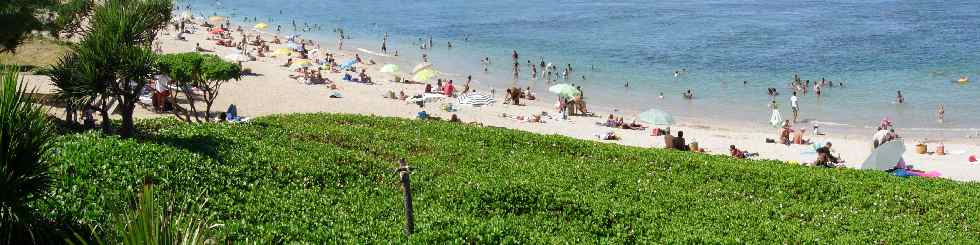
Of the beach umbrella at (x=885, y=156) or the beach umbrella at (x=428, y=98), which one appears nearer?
the beach umbrella at (x=885, y=156)

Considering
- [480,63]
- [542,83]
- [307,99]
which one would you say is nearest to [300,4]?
[480,63]

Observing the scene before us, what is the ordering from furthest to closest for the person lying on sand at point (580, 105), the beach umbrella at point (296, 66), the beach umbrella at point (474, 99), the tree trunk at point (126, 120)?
1. the beach umbrella at point (296, 66)
2. the beach umbrella at point (474, 99)
3. the person lying on sand at point (580, 105)
4. the tree trunk at point (126, 120)

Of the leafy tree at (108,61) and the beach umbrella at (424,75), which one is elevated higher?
the beach umbrella at (424,75)

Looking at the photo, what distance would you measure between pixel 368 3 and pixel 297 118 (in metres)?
92.5

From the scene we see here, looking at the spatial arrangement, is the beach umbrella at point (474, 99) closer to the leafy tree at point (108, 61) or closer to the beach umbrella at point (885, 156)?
the beach umbrella at point (885, 156)

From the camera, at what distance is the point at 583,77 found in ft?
179

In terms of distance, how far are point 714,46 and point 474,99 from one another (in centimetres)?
3210

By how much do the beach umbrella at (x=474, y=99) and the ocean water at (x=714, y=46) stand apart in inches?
288

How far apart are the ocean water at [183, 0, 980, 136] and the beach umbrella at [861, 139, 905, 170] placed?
16.5 m

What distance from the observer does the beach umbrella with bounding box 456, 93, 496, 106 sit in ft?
139

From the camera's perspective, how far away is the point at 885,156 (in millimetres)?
24203

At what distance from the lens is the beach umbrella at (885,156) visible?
2411cm

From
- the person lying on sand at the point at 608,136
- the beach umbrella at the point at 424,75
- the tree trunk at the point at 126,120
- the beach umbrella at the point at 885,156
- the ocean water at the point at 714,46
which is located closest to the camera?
the tree trunk at the point at 126,120

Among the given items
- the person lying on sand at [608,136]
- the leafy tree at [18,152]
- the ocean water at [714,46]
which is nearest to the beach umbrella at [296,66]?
the ocean water at [714,46]
